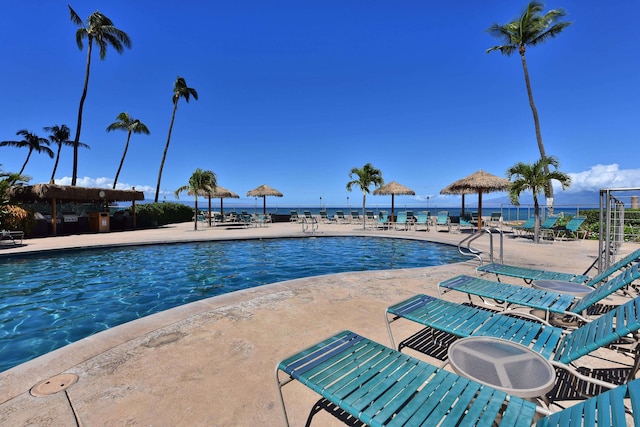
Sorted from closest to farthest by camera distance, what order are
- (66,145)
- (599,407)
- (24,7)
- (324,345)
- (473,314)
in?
1. (599,407)
2. (324,345)
3. (473,314)
4. (24,7)
5. (66,145)

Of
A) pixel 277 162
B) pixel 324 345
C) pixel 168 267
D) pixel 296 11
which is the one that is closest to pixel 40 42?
pixel 296 11

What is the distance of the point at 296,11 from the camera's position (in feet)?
42.7

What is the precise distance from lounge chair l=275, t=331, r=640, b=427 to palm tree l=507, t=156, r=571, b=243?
10.6m

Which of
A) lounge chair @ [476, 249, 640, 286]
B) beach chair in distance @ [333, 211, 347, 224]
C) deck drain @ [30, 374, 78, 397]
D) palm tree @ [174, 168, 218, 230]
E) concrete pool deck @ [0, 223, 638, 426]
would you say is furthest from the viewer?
beach chair in distance @ [333, 211, 347, 224]

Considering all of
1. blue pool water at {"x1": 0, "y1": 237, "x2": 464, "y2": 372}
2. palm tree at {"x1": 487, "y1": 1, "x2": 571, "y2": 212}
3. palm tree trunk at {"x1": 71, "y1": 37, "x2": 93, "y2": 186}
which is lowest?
blue pool water at {"x1": 0, "y1": 237, "x2": 464, "y2": 372}

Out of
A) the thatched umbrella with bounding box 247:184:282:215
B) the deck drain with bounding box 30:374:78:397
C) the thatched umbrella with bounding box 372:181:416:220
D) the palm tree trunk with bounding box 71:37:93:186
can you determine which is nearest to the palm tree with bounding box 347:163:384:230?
the thatched umbrella with bounding box 372:181:416:220

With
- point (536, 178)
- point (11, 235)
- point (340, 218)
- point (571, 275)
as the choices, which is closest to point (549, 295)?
point (571, 275)

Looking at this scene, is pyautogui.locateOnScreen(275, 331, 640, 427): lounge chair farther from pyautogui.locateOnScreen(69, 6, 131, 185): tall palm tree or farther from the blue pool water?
pyautogui.locateOnScreen(69, 6, 131, 185): tall palm tree

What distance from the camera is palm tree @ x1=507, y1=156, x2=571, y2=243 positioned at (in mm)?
9797

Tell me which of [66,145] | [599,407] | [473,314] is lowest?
[473,314]

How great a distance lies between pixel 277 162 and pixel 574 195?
228 meters

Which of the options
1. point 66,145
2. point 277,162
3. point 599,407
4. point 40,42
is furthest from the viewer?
point 277,162

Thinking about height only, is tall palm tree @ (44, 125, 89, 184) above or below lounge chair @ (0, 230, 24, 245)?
above

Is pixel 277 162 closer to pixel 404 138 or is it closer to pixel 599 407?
pixel 404 138
